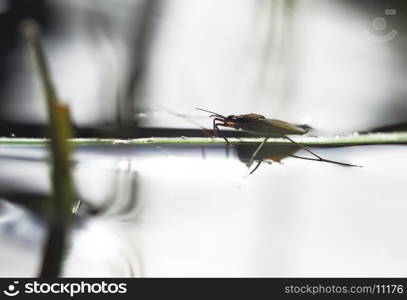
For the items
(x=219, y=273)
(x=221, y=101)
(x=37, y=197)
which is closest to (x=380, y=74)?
(x=221, y=101)

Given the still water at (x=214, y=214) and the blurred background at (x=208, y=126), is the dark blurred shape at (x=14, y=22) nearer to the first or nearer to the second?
the blurred background at (x=208, y=126)

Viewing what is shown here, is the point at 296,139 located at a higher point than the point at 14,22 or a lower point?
lower

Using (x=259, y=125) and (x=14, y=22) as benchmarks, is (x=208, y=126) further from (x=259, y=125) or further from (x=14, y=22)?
(x=14, y=22)

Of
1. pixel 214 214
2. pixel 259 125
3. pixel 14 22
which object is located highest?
pixel 14 22

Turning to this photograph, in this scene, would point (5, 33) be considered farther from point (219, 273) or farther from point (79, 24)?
point (219, 273)

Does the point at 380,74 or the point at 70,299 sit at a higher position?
the point at 380,74

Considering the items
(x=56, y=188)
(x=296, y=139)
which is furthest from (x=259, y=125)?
(x=56, y=188)
